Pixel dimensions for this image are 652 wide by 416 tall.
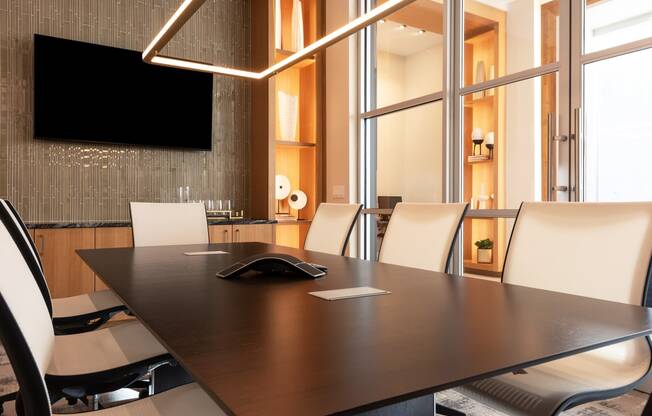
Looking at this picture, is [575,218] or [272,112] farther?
[272,112]

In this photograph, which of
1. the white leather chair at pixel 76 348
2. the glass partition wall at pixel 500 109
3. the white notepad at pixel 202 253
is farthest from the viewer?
the glass partition wall at pixel 500 109

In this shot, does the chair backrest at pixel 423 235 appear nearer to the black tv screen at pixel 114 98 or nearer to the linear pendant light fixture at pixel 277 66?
the linear pendant light fixture at pixel 277 66

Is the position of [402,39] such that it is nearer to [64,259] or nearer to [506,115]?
[506,115]

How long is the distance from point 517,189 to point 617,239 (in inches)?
70.2

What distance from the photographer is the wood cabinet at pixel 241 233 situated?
4434 mm

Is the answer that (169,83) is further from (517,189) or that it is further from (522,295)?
(522,295)

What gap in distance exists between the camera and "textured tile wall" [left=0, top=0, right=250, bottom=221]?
13.3 feet

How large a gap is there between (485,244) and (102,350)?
274 centimetres

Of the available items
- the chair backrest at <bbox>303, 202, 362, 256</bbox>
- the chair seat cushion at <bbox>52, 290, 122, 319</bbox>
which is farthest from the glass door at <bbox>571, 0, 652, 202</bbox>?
the chair seat cushion at <bbox>52, 290, 122, 319</bbox>

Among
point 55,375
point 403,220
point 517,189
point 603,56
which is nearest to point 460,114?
point 517,189

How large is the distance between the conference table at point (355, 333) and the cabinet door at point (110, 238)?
8.24ft

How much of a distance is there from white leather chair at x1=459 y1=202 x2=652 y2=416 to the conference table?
232 mm

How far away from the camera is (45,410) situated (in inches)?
32.9

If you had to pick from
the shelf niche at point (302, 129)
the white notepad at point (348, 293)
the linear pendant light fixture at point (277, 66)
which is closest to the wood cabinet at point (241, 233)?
the shelf niche at point (302, 129)
